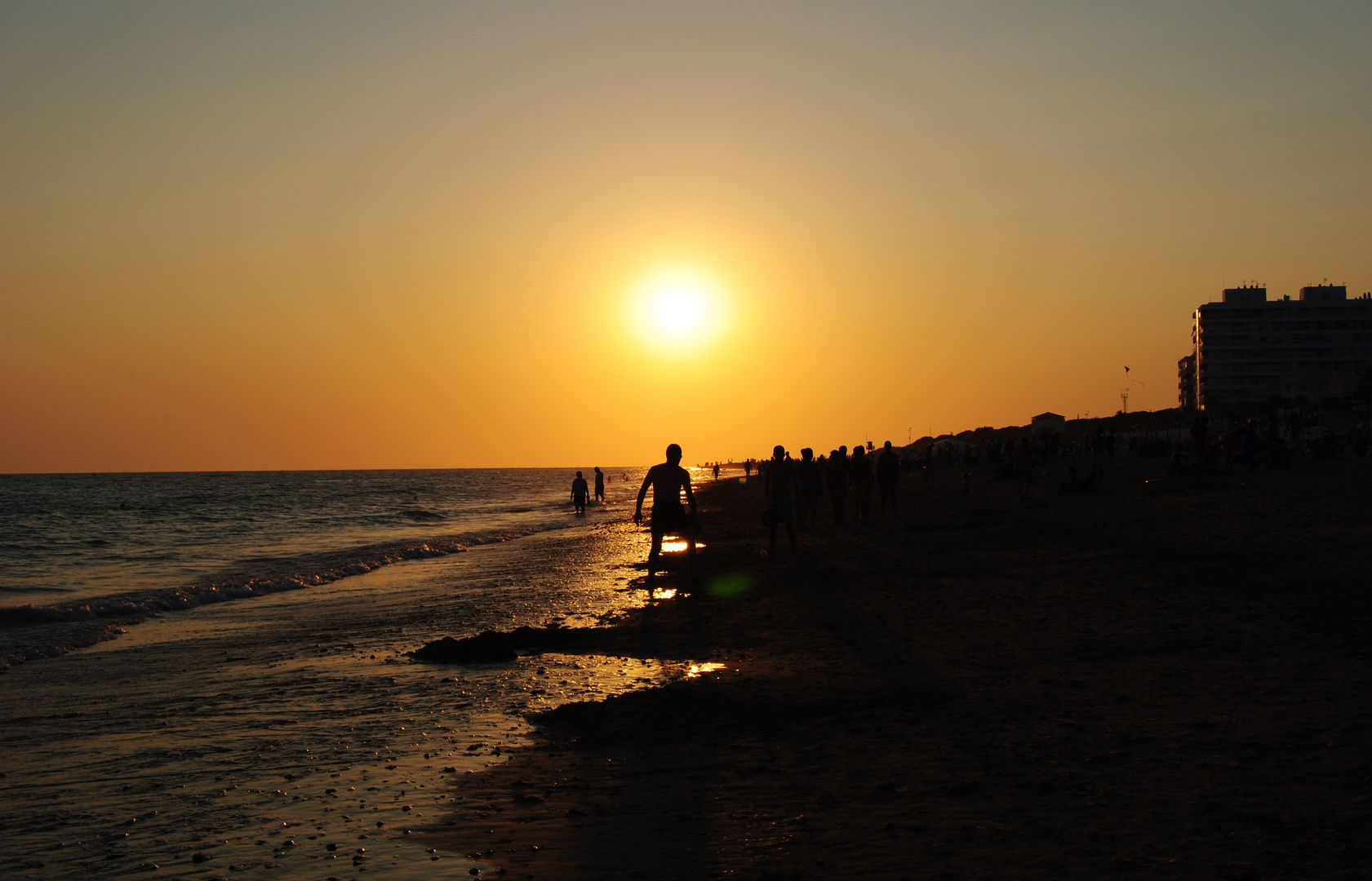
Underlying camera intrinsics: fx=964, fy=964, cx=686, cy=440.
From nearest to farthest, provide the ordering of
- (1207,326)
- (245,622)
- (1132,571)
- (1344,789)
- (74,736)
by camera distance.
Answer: (1344,789)
(74,736)
(1132,571)
(245,622)
(1207,326)

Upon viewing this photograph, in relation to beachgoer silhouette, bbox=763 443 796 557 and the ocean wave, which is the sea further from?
beachgoer silhouette, bbox=763 443 796 557

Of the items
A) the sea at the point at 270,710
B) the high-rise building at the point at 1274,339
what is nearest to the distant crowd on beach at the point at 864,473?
the sea at the point at 270,710

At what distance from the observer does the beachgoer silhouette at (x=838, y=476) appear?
21703mm

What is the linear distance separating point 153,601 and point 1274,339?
137497 millimetres

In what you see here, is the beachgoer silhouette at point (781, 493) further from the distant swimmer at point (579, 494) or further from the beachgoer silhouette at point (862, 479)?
the distant swimmer at point (579, 494)

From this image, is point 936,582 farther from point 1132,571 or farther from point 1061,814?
point 1061,814

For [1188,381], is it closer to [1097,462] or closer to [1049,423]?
[1049,423]

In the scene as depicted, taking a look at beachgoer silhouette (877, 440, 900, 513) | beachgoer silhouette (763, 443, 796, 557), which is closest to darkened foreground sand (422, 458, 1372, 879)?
beachgoer silhouette (763, 443, 796, 557)

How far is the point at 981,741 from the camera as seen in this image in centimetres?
552

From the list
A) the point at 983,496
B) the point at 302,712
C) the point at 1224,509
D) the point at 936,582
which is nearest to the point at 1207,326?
the point at 983,496

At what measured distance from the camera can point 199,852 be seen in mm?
4426

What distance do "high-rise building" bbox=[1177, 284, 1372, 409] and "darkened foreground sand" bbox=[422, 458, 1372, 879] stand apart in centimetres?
12623

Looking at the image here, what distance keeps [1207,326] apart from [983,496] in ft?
370

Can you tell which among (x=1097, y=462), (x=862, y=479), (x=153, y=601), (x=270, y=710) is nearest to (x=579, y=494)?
(x=1097, y=462)
